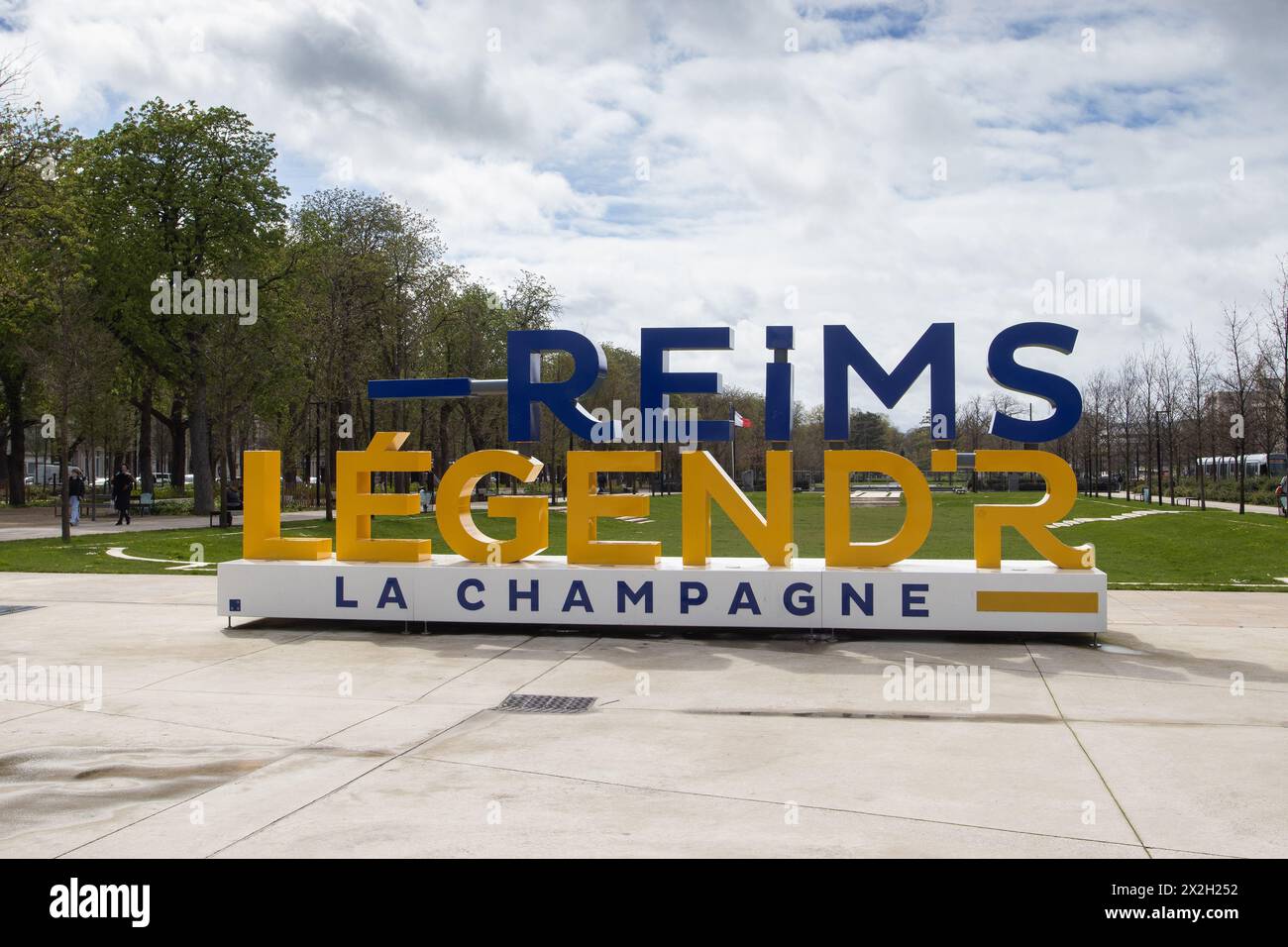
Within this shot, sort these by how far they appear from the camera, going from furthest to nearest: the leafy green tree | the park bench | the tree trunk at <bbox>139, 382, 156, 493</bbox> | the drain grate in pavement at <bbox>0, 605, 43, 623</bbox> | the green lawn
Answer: the tree trunk at <bbox>139, 382, 156, 493</bbox> < the leafy green tree < the park bench < the green lawn < the drain grate in pavement at <bbox>0, 605, 43, 623</bbox>

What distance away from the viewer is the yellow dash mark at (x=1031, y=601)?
13609 millimetres

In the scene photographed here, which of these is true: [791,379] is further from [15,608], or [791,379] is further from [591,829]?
[15,608]

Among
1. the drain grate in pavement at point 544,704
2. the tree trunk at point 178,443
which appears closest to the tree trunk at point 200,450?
the tree trunk at point 178,443

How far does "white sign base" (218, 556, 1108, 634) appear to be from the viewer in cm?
1368

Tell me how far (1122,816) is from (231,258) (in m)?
39.6

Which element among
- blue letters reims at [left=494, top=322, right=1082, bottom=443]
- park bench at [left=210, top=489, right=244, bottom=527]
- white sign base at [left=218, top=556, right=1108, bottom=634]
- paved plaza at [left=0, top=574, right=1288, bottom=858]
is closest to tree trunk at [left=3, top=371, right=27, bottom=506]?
park bench at [left=210, top=489, right=244, bottom=527]

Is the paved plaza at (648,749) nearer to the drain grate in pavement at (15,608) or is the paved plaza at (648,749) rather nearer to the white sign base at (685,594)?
the white sign base at (685,594)

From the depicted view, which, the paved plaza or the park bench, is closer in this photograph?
the paved plaza

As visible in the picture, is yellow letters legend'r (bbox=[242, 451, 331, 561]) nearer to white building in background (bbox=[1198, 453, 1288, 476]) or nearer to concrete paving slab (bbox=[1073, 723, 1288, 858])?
concrete paving slab (bbox=[1073, 723, 1288, 858])

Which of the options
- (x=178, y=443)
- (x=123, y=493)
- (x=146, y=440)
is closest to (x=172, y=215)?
(x=123, y=493)

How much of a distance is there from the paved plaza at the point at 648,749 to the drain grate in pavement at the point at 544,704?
0.58 feet

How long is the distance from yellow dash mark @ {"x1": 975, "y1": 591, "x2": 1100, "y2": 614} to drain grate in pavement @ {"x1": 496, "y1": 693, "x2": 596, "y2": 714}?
5954 mm

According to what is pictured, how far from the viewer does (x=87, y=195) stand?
3912 centimetres
